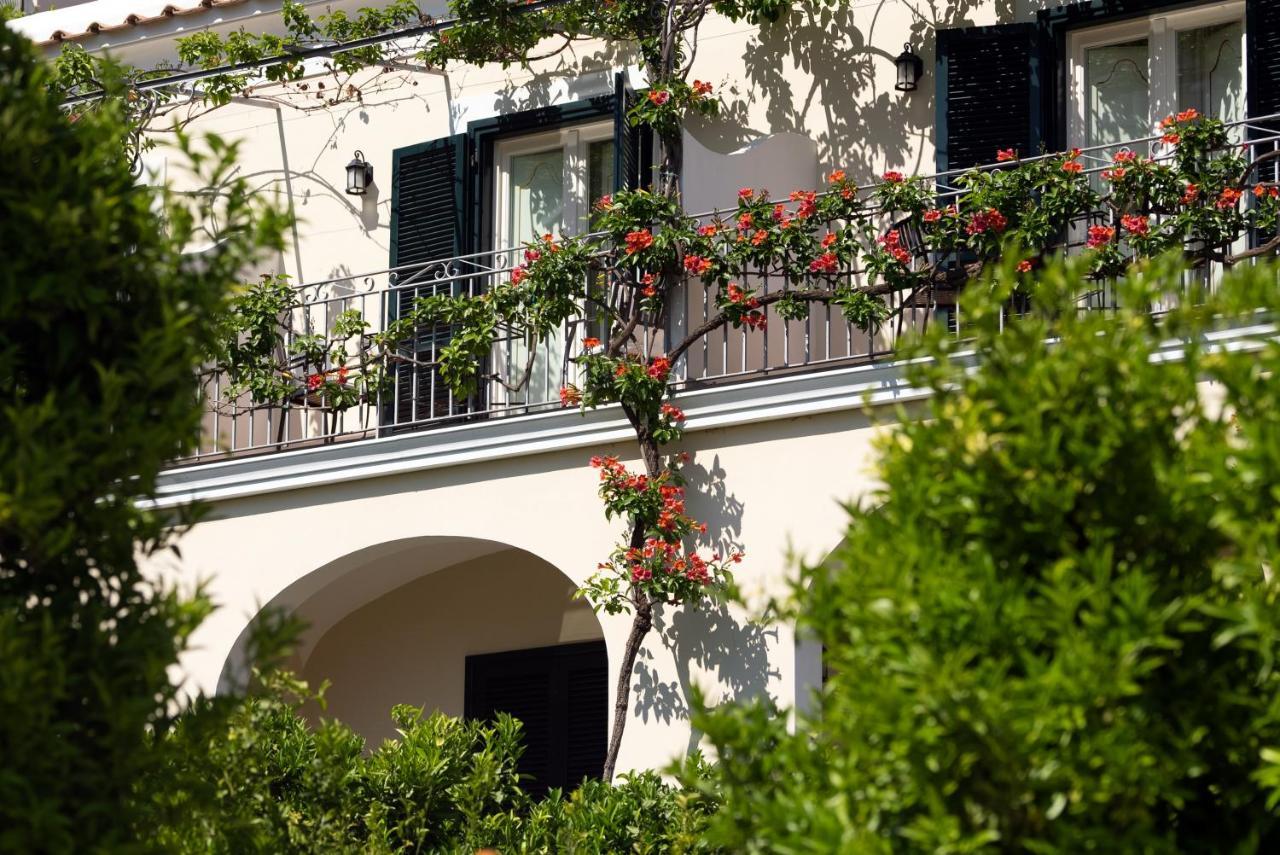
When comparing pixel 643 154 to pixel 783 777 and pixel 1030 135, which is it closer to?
pixel 1030 135

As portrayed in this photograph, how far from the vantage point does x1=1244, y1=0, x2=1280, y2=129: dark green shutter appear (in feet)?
35.5

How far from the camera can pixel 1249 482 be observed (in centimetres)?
415

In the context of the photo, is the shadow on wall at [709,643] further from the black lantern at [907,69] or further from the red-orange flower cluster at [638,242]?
the black lantern at [907,69]

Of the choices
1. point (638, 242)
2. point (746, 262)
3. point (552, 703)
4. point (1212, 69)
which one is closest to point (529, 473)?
point (638, 242)

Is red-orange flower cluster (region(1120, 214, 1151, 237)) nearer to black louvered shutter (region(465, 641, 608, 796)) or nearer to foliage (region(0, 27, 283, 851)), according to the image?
black louvered shutter (region(465, 641, 608, 796))

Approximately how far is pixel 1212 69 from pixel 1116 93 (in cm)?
57

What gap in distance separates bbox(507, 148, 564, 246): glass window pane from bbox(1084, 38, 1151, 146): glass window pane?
356 centimetres

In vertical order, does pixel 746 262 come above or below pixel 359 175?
below

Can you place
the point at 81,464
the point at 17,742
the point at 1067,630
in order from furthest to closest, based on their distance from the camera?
the point at 81,464 < the point at 17,742 < the point at 1067,630

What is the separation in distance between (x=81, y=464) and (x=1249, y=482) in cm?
269

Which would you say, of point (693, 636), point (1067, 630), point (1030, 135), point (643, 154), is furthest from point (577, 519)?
point (1067, 630)

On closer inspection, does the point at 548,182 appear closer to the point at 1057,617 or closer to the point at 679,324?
the point at 679,324

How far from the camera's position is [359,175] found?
1354 cm

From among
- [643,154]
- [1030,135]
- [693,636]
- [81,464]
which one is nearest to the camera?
[81,464]
